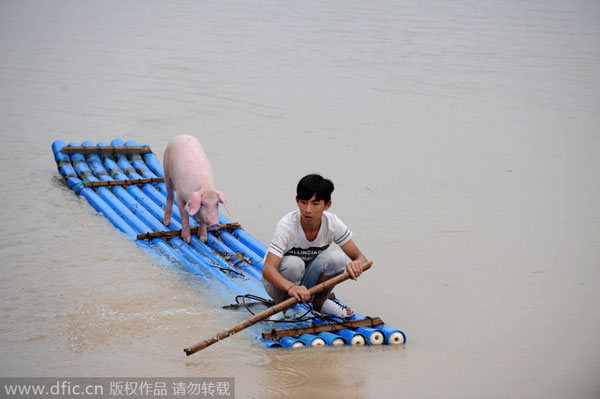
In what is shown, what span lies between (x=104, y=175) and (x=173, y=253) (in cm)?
181

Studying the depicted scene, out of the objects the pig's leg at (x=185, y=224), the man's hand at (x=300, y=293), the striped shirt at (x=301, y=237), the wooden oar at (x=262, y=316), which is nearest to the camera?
the wooden oar at (x=262, y=316)

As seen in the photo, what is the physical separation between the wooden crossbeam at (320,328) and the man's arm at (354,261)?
0.38m

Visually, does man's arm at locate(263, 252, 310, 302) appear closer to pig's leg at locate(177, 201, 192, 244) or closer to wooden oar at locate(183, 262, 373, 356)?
wooden oar at locate(183, 262, 373, 356)

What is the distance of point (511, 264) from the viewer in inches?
217

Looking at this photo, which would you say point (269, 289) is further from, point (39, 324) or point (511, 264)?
point (511, 264)

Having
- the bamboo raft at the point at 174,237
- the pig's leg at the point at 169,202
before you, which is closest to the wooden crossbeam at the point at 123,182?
the bamboo raft at the point at 174,237

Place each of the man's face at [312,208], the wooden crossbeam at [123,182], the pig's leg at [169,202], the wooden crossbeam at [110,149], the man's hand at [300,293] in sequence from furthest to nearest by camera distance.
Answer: the wooden crossbeam at [110,149] < the wooden crossbeam at [123,182] < the pig's leg at [169,202] < the man's face at [312,208] < the man's hand at [300,293]

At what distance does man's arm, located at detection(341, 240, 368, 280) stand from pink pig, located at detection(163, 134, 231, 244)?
1.63 m

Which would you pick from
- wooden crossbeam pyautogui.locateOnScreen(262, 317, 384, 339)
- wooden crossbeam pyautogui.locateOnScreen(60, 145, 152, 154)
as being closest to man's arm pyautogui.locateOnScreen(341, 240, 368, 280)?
wooden crossbeam pyautogui.locateOnScreen(262, 317, 384, 339)

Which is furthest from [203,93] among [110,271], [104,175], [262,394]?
[262,394]

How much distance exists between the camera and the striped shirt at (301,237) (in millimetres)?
4133

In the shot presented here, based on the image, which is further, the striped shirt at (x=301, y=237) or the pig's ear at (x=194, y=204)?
the pig's ear at (x=194, y=204)

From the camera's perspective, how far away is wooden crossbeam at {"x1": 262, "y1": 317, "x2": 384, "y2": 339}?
416cm

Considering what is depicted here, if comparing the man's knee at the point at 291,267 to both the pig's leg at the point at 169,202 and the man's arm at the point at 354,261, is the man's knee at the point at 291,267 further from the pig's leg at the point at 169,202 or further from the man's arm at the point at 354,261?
the pig's leg at the point at 169,202
